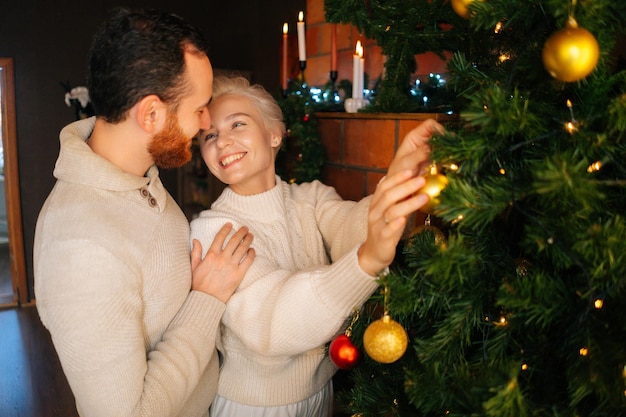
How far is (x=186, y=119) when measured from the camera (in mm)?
1246

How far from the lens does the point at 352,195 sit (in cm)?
178

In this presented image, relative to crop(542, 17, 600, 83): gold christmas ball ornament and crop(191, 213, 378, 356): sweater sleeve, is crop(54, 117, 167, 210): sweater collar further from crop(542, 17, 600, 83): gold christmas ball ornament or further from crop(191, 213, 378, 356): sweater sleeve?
crop(542, 17, 600, 83): gold christmas ball ornament

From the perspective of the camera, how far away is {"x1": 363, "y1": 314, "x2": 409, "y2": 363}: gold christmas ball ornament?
77cm

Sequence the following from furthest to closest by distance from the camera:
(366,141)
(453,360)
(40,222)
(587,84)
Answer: (366,141) < (40,222) < (453,360) < (587,84)

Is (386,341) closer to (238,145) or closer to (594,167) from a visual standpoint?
(594,167)

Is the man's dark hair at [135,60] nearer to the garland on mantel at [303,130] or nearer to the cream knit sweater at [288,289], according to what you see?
the cream knit sweater at [288,289]

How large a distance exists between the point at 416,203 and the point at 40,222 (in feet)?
2.83

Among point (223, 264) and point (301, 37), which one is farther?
point (301, 37)

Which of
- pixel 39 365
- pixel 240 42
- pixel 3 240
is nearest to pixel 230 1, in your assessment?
pixel 240 42

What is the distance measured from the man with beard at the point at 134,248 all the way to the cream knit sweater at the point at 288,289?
0.20ft

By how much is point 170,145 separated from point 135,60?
0.21m

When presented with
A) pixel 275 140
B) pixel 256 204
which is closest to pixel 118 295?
pixel 256 204

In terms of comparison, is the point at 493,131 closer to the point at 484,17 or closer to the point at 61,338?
the point at 484,17

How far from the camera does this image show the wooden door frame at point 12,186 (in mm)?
4159
